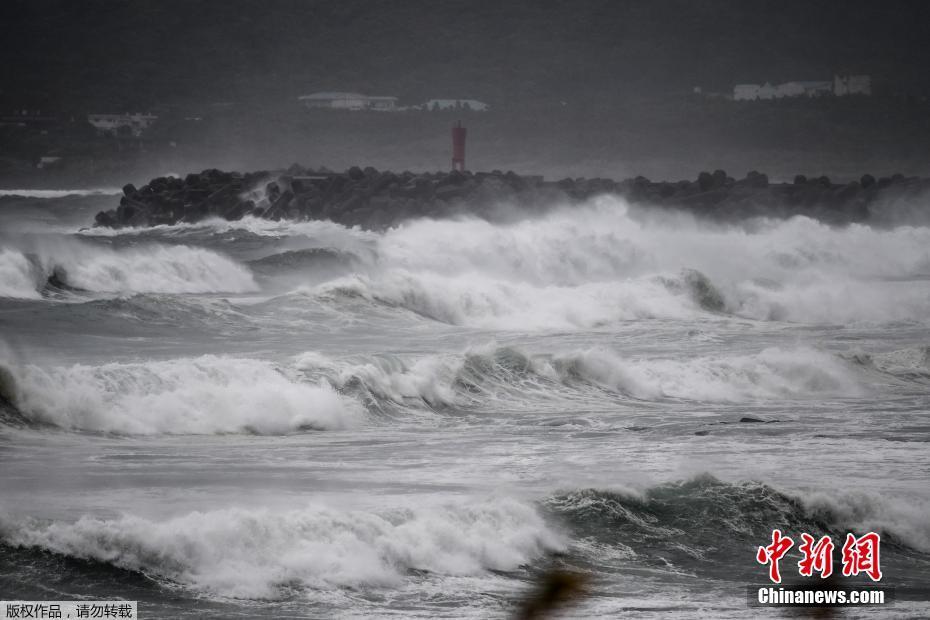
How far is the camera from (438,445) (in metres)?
10.9

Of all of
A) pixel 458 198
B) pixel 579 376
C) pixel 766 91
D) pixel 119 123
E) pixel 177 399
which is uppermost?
pixel 766 91

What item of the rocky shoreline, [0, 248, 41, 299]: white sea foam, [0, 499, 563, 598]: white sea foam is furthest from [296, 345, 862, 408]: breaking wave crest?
the rocky shoreline

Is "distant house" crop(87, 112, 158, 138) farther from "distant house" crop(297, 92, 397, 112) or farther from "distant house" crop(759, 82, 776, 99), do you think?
"distant house" crop(759, 82, 776, 99)

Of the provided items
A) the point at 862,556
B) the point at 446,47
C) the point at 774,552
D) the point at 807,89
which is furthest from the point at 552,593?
the point at 446,47

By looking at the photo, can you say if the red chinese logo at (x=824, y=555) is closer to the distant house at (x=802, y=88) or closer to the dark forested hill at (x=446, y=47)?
the distant house at (x=802, y=88)

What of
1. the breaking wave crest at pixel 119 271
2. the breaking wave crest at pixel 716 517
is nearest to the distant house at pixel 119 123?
the breaking wave crest at pixel 119 271

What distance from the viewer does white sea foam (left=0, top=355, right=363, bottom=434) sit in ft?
36.0

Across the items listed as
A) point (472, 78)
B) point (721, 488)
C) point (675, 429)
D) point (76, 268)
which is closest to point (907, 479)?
point (721, 488)

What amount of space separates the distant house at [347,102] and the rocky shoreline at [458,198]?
53.7m

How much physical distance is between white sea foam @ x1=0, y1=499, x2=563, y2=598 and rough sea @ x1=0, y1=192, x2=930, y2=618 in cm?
1

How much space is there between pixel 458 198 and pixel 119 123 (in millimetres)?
52205

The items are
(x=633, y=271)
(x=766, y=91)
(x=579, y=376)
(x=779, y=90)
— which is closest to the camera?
(x=579, y=376)

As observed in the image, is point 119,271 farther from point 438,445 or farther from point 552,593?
point 552,593

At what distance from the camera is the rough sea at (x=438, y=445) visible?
24.3ft
